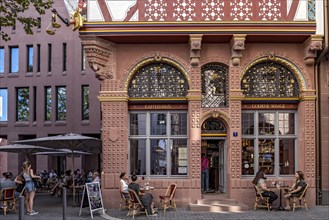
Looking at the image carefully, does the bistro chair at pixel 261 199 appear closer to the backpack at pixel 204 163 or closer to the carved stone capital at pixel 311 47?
the backpack at pixel 204 163

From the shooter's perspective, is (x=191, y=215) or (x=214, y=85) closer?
(x=191, y=215)

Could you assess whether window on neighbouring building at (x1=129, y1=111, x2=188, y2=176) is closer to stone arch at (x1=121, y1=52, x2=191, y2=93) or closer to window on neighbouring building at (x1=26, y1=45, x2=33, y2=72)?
stone arch at (x1=121, y1=52, x2=191, y2=93)

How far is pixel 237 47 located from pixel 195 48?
134 cm

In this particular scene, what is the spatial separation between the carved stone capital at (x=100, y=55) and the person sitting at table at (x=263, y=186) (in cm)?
580

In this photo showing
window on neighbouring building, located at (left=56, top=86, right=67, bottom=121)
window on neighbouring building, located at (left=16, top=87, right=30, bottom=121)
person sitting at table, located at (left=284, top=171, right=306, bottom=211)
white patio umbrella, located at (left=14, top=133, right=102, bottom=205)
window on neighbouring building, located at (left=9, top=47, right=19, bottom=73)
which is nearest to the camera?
person sitting at table, located at (left=284, top=171, right=306, bottom=211)

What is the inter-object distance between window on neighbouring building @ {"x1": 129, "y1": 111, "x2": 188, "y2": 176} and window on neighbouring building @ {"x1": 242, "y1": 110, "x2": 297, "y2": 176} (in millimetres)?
2136

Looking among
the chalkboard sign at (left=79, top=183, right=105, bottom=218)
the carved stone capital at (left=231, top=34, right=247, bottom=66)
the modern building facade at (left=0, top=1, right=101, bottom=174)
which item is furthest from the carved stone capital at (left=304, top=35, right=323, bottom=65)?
the modern building facade at (left=0, top=1, right=101, bottom=174)

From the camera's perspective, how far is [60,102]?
40344mm

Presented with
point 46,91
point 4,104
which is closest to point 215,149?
point 46,91

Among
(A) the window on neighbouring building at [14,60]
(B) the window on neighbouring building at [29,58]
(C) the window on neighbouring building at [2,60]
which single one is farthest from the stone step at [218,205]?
(C) the window on neighbouring building at [2,60]

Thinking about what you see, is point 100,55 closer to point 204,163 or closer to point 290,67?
point 204,163

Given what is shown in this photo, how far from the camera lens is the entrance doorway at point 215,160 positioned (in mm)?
18453

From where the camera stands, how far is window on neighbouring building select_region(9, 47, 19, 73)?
4213cm

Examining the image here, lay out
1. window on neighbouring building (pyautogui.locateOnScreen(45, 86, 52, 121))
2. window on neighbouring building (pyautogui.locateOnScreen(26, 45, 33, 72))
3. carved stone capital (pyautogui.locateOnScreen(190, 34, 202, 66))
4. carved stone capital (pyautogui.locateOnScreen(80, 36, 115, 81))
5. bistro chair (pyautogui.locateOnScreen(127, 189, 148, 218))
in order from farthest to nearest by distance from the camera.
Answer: window on neighbouring building (pyautogui.locateOnScreen(26, 45, 33, 72)) < window on neighbouring building (pyautogui.locateOnScreen(45, 86, 52, 121)) < carved stone capital (pyautogui.locateOnScreen(80, 36, 115, 81)) < carved stone capital (pyautogui.locateOnScreen(190, 34, 202, 66)) < bistro chair (pyautogui.locateOnScreen(127, 189, 148, 218))
